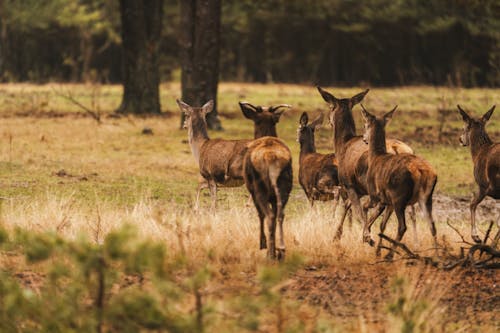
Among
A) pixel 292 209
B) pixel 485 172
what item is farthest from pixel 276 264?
pixel 292 209

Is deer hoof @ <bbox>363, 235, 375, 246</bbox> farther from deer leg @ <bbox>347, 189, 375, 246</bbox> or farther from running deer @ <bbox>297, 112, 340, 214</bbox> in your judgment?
running deer @ <bbox>297, 112, 340, 214</bbox>

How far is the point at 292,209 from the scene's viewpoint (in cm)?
1456

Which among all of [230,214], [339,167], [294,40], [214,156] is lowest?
[230,214]

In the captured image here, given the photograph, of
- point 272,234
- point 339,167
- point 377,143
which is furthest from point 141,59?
point 272,234

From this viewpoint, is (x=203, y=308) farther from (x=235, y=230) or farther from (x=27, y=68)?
(x=27, y=68)

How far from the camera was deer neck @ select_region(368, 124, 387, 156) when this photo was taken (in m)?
10.2

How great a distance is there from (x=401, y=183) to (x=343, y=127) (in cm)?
201

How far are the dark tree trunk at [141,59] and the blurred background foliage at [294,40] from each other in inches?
703

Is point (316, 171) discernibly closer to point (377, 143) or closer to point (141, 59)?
point (377, 143)

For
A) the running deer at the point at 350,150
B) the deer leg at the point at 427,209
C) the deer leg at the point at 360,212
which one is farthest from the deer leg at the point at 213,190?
the deer leg at the point at 427,209

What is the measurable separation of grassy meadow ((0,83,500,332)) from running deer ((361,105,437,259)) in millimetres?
426

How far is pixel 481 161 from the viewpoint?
12375 millimetres

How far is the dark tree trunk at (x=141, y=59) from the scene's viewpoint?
27.4 m

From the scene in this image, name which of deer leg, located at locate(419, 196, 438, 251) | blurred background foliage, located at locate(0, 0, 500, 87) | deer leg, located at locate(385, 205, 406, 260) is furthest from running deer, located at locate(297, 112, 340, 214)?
blurred background foliage, located at locate(0, 0, 500, 87)
